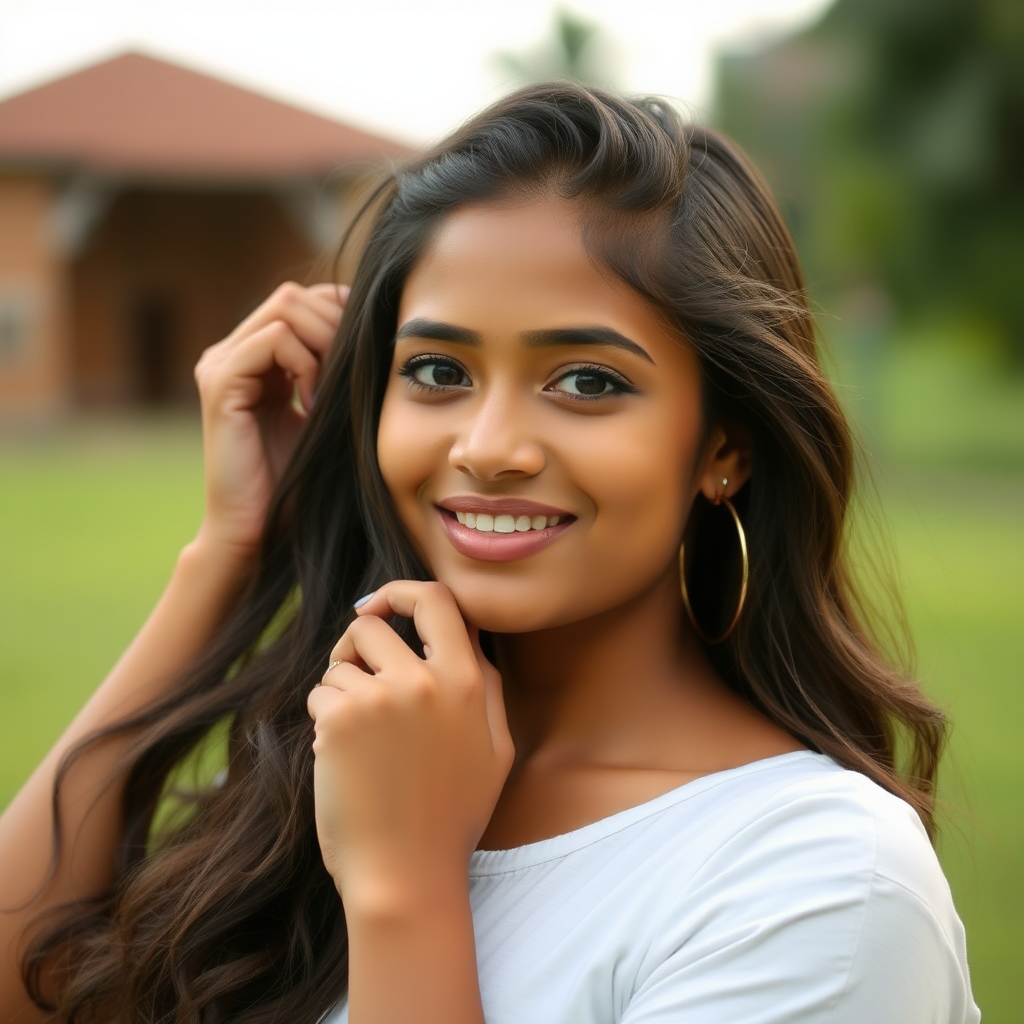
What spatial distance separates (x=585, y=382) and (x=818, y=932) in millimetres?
739

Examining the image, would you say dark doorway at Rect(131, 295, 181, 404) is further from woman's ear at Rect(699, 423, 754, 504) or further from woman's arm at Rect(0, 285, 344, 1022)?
woman's ear at Rect(699, 423, 754, 504)

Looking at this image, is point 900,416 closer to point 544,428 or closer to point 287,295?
point 287,295

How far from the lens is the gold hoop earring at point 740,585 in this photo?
204 cm

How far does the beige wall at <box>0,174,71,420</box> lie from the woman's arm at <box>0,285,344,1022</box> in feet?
77.8

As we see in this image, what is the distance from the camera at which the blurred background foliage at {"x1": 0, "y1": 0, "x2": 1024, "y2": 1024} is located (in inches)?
282

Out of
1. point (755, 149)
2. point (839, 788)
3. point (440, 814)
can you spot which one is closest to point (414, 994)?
point (440, 814)

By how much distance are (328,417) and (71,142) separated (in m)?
24.8

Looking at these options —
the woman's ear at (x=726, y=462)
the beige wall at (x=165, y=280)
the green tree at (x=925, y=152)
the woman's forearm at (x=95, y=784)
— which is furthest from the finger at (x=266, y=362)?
the beige wall at (x=165, y=280)

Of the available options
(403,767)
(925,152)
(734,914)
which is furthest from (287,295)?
(925,152)

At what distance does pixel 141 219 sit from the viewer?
27469 millimetres

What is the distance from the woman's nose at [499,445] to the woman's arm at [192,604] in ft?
2.24

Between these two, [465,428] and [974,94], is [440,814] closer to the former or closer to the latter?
[465,428]

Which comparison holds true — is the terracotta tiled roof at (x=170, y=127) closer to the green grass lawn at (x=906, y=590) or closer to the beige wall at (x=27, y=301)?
the beige wall at (x=27, y=301)

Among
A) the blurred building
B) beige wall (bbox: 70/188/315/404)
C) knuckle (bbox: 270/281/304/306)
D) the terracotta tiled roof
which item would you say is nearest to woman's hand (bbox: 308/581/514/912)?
knuckle (bbox: 270/281/304/306)
